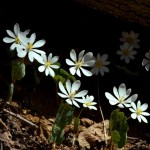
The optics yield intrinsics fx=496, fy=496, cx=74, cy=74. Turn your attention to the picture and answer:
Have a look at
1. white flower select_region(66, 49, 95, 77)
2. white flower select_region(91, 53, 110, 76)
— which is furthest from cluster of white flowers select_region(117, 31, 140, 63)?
white flower select_region(66, 49, 95, 77)

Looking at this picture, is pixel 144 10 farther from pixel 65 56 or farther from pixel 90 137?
pixel 90 137

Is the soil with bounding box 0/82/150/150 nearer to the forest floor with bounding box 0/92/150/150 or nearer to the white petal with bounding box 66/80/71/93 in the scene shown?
the forest floor with bounding box 0/92/150/150

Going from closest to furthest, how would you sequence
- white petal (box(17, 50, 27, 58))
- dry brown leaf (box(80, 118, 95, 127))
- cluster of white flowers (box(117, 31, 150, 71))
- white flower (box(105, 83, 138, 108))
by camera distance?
white petal (box(17, 50, 27, 58)) → white flower (box(105, 83, 138, 108)) → dry brown leaf (box(80, 118, 95, 127)) → cluster of white flowers (box(117, 31, 150, 71))

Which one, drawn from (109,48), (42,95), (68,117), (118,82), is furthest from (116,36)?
(68,117)

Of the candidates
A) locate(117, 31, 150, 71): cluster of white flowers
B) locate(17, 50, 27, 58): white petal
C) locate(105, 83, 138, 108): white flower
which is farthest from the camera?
locate(117, 31, 150, 71): cluster of white flowers

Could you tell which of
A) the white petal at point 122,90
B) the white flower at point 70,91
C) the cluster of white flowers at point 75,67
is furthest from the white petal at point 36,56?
the white petal at point 122,90

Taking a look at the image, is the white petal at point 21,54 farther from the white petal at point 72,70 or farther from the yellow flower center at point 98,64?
the yellow flower center at point 98,64

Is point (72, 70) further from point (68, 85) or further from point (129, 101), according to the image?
point (129, 101)

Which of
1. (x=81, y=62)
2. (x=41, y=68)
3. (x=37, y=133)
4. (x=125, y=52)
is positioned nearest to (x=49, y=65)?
(x=41, y=68)
